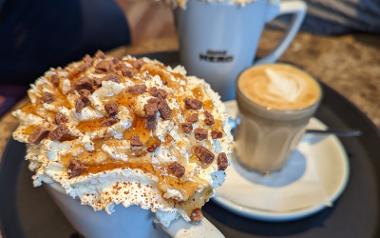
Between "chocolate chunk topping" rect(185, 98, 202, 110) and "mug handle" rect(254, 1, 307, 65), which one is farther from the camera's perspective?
"mug handle" rect(254, 1, 307, 65)

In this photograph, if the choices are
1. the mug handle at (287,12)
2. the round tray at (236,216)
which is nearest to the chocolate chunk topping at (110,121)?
the round tray at (236,216)

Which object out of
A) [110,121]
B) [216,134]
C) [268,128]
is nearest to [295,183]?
[268,128]

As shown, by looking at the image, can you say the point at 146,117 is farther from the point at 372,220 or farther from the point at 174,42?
the point at 174,42

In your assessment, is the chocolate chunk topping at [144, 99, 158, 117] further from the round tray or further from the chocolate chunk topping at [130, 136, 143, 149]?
the round tray

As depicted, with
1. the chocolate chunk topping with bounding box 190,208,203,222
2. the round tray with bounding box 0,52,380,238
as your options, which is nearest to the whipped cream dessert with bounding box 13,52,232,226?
the chocolate chunk topping with bounding box 190,208,203,222

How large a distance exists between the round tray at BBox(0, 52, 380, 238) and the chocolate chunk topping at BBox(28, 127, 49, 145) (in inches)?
7.8

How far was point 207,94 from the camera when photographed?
0.62m

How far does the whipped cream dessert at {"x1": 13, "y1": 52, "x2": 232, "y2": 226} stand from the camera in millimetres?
502

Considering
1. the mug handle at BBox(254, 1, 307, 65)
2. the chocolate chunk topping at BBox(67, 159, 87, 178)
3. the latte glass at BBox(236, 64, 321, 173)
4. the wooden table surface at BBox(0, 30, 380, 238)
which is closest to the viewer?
the chocolate chunk topping at BBox(67, 159, 87, 178)

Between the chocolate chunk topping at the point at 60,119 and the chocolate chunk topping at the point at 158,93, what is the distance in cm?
11

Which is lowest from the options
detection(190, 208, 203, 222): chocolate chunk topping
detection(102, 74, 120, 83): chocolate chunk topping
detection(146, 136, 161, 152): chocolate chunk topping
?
detection(190, 208, 203, 222): chocolate chunk topping

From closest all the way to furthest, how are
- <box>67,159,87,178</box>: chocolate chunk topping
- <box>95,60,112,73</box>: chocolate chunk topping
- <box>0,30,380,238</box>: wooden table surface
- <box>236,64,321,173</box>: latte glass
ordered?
<box>67,159,87,178</box>: chocolate chunk topping < <box>95,60,112,73</box>: chocolate chunk topping < <box>236,64,321,173</box>: latte glass < <box>0,30,380,238</box>: wooden table surface

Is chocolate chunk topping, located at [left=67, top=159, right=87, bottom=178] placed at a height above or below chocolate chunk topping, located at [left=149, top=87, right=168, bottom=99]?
below

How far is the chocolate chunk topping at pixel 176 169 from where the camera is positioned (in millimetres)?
517
